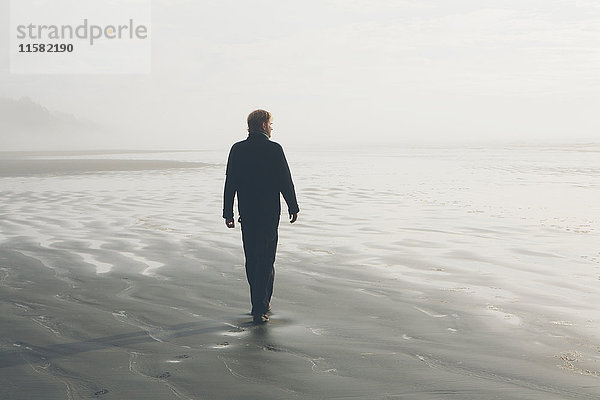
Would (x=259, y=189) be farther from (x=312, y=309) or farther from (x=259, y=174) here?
(x=312, y=309)

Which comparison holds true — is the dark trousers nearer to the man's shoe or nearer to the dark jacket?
the dark jacket

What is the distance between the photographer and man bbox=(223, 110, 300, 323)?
638cm

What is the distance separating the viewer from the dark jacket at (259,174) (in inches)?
252

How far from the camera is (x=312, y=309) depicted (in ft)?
21.8

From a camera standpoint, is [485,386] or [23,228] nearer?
[485,386]

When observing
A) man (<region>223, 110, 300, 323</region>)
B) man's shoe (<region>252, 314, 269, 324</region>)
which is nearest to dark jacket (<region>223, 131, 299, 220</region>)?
man (<region>223, 110, 300, 323</region>)

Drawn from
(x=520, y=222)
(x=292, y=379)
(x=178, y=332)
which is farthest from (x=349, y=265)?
(x=520, y=222)

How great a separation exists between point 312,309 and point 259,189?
4.26 ft

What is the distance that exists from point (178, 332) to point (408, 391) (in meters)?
2.25

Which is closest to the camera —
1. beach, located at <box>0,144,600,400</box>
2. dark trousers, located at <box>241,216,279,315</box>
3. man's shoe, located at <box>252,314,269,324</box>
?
beach, located at <box>0,144,600,400</box>

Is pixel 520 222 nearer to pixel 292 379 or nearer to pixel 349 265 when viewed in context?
pixel 349 265

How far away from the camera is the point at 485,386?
4.37 metres

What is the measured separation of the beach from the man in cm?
56

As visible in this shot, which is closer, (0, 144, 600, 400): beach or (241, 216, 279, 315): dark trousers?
(0, 144, 600, 400): beach
